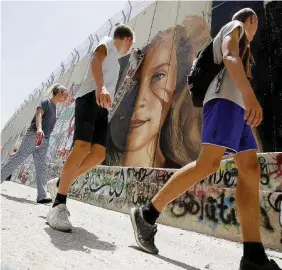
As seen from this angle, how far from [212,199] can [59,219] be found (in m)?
1.78

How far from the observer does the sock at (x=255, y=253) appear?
154 cm

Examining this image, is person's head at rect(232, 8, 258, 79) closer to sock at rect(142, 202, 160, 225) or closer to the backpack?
the backpack

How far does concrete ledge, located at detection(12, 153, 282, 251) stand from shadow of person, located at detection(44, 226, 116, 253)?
147cm

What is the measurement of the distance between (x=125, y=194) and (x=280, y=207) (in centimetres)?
260

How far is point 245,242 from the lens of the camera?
163cm

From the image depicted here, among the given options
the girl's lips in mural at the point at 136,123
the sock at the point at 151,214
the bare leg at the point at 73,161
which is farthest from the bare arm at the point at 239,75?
the girl's lips in mural at the point at 136,123

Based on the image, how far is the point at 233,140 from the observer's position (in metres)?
1.71

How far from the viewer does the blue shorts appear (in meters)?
1.71

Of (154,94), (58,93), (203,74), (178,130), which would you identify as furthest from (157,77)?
(203,74)

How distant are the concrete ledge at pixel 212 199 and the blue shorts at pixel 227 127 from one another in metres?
1.21

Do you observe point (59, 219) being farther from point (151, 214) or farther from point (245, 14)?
point (245, 14)

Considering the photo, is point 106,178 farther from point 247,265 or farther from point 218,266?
point 247,265

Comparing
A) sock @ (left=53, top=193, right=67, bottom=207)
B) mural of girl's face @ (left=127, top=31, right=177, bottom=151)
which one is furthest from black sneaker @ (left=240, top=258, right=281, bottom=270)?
mural of girl's face @ (left=127, top=31, right=177, bottom=151)

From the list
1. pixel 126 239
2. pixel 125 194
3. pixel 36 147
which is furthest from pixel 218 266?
pixel 36 147
